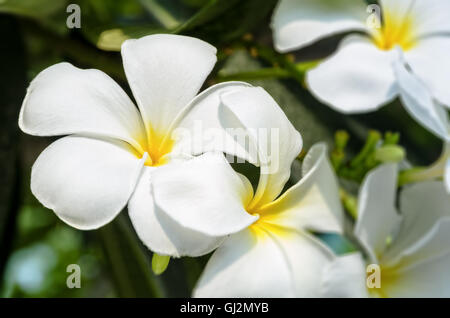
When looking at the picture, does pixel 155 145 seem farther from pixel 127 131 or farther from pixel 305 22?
pixel 305 22

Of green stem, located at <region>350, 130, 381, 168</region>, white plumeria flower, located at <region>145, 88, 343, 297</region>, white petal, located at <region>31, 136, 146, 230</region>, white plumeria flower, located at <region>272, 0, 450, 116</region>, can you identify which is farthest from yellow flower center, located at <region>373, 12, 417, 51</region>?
white petal, located at <region>31, 136, 146, 230</region>

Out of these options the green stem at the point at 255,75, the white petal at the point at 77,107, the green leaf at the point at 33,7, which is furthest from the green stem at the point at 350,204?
the green leaf at the point at 33,7

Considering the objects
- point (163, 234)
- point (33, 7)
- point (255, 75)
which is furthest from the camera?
point (33, 7)

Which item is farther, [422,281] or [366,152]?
[366,152]

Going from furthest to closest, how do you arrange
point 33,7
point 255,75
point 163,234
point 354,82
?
1. point 33,7
2. point 255,75
3. point 354,82
4. point 163,234

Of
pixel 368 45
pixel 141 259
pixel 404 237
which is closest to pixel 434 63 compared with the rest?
pixel 368 45

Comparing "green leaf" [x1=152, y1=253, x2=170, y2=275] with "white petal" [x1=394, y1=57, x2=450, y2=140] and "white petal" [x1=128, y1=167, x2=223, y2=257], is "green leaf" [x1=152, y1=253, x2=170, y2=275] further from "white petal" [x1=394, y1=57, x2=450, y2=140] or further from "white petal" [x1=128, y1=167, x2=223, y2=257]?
"white petal" [x1=394, y1=57, x2=450, y2=140]

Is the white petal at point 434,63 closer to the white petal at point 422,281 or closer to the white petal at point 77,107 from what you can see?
the white petal at point 422,281
